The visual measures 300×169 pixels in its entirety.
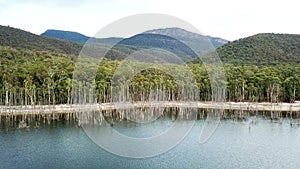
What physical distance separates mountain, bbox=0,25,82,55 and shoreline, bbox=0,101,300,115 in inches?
1453

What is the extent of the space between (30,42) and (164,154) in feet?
217

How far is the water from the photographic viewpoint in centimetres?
2505

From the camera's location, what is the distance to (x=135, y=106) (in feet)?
157

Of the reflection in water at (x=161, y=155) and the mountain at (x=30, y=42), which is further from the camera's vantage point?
the mountain at (x=30, y=42)

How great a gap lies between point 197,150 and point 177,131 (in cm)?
509

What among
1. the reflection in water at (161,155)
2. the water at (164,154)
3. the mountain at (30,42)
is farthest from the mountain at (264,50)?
the water at (164,154)

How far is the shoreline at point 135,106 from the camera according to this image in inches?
1773

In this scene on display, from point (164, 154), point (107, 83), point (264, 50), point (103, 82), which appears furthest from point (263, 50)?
point (164, 154)

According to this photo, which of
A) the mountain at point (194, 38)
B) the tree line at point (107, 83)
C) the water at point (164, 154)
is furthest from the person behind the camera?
the tree line at point (107, 83)

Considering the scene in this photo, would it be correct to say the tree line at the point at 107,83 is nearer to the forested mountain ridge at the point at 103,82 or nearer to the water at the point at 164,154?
the forested mountain ridge at the point at 103,82

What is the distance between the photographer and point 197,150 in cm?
2862

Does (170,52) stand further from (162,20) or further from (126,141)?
(162,20)

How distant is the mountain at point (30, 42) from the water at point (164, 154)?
162 ft

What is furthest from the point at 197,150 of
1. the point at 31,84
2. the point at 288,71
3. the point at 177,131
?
the point at 288,71
